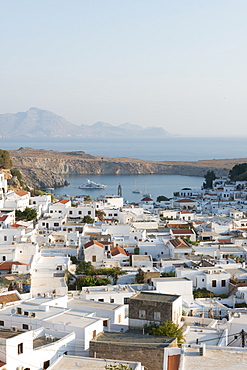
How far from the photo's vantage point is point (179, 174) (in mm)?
105438

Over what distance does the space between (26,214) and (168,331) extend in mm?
17943

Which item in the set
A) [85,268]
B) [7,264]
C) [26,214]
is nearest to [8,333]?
[7,264]

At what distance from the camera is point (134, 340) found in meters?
9.18

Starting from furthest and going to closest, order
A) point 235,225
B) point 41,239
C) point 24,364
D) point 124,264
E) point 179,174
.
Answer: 1. point 179,174
2. point 235,225
3. point 41,239
4. point 124,264
5. point 24,364

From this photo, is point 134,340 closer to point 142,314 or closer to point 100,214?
point 142,314

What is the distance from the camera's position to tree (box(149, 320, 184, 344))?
10.0 metres

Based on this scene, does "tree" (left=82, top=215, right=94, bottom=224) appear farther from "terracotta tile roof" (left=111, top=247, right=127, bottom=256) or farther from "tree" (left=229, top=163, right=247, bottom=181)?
"tree" (left=229, top=163, right=247, bottom=181)

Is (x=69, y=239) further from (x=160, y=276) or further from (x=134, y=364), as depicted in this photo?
(x=134, y=364)

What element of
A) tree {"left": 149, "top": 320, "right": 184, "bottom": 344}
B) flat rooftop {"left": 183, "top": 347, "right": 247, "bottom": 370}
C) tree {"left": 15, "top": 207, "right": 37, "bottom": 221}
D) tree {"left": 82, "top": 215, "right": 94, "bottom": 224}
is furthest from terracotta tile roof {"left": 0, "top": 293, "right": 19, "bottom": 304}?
tree {"left": 82, "top": 215, "right": 94, "bottom": 224}

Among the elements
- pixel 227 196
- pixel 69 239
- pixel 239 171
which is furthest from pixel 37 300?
pixel 239 171

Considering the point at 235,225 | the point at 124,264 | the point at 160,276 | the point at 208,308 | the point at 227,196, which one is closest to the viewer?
the point at 208,308

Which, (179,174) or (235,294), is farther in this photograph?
(179,174)

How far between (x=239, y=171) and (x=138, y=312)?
42793 millimetres

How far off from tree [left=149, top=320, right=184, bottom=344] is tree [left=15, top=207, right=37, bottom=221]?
56.6ft
